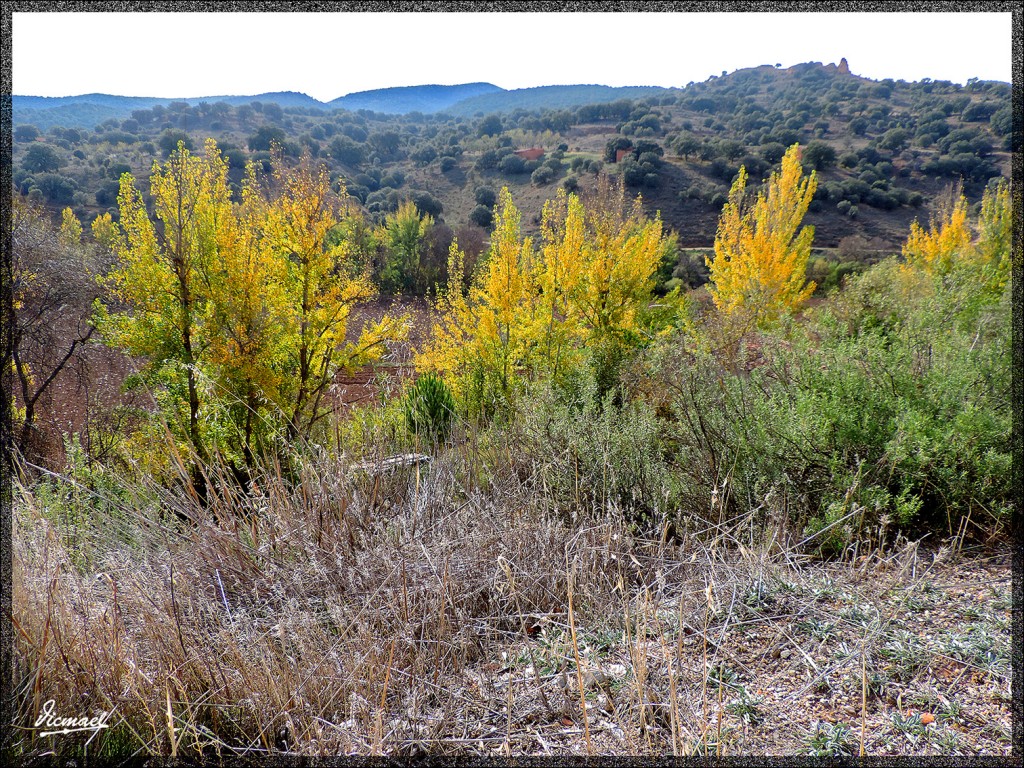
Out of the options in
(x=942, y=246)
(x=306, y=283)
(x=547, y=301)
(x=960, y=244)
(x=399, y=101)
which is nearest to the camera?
(x=306, y=283)

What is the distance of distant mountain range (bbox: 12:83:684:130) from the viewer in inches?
2579

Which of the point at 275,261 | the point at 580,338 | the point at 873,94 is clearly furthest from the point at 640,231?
the point at 873,94

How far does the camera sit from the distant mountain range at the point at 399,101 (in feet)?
215

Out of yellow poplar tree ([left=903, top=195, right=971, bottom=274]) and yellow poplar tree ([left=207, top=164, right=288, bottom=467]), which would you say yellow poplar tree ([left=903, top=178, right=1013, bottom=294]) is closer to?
yellow poplar tree ([left=903, top=195, right=971, bottom=274])

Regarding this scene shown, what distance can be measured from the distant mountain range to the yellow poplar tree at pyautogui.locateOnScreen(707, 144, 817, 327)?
62.9 meters

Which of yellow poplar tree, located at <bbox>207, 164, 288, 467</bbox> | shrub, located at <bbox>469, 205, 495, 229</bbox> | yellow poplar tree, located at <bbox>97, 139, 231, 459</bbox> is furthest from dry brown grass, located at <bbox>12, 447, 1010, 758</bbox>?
shrub, located at <bbox>469, 205, 495, 229</bbox>

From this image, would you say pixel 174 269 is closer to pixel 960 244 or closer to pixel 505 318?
pixel 505 318

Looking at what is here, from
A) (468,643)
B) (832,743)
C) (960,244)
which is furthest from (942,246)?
(468,643)

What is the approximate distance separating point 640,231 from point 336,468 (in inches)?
377

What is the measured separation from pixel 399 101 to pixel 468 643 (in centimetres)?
16088

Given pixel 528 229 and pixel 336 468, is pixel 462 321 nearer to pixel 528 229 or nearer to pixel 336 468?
pixel 336 468

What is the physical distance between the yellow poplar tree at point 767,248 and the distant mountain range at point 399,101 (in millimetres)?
62862

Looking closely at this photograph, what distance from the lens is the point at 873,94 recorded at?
6969 centimetres

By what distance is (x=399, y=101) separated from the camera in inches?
5546
